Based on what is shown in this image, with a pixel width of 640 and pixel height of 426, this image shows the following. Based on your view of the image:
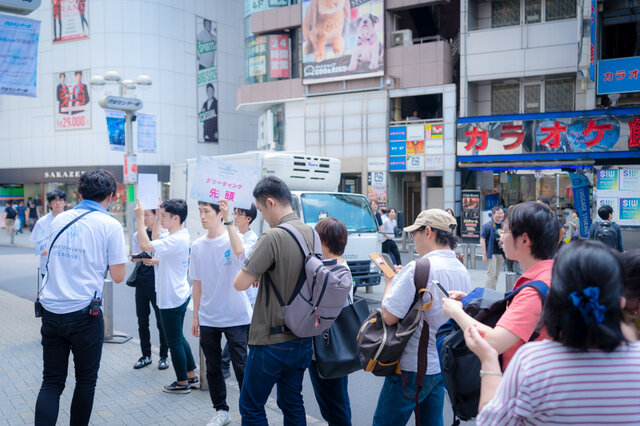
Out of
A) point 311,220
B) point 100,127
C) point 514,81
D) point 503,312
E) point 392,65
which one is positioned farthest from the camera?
point 100,127

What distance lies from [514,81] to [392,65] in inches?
192

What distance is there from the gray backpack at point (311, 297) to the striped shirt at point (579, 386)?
1774 mm

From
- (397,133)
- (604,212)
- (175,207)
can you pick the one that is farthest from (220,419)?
(397,133)

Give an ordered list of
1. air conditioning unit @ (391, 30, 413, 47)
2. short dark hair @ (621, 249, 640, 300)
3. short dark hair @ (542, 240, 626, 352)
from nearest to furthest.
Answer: short dark hair @ (542, 240, 626, 352) → short dark hair @ (621, 249, 640, 300) → air conditioning unit @ (391, 30, 413, 47)

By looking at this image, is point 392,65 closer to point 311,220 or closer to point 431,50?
point 431,50

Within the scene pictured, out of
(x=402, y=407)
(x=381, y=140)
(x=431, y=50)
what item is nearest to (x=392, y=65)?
(x=431, y=50)

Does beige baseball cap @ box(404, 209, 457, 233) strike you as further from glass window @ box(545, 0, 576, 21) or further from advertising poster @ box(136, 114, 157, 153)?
glass window @ box(545, 0, 576, 21)

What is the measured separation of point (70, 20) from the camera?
32531mm

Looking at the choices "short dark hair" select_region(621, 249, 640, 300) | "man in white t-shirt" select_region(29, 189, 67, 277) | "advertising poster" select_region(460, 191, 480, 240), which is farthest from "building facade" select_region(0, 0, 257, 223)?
"short dark hair" select_region(621, 249, 640, 300)

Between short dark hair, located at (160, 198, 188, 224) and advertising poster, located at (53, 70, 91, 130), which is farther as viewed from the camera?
advertising poster, located at (53, 70, 91, 130)

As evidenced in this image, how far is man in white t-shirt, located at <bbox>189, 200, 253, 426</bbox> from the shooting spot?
174 inches

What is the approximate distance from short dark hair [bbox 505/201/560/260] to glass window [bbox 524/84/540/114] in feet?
65.4

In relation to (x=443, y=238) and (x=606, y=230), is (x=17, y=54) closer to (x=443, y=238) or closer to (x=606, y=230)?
(x=443, y=238)

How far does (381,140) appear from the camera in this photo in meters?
22.8
